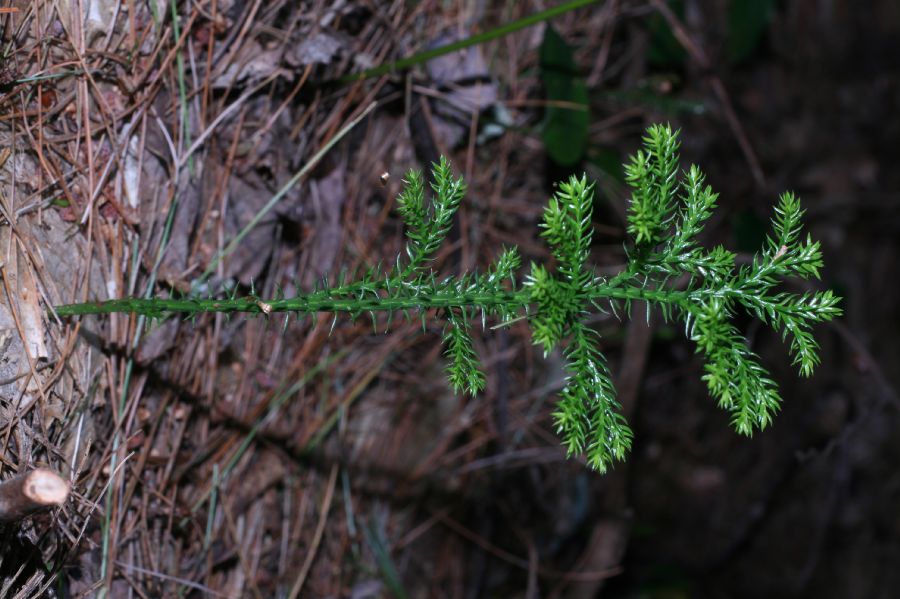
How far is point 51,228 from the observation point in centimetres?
148

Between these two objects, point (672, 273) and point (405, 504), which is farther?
point (405, 504)

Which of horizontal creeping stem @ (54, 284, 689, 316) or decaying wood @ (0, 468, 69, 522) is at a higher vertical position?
horizontal creeping stem @ (54, 284, 689, 316)

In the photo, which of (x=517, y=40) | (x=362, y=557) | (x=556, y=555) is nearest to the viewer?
(x=362, y=557)

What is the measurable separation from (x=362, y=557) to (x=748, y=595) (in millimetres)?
1605

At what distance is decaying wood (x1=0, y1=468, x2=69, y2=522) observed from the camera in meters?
1.06

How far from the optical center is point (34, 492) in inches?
41.8

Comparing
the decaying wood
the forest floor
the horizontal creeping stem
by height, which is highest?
the forest floor

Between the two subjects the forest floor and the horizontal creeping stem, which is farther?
the forest floor

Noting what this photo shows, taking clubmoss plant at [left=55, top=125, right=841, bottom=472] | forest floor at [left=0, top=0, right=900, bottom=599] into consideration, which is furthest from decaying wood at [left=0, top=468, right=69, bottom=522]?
clubmoss plant at [left=55, top=125, right=841, bottom=472]

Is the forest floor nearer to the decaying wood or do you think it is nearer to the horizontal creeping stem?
the horizontal creeping stem

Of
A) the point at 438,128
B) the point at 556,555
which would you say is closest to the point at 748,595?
the point at 556,555

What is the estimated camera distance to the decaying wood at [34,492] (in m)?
1.06

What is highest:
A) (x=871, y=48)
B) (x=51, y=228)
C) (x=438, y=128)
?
(x=871, y=48)

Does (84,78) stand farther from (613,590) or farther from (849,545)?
(849,545)
